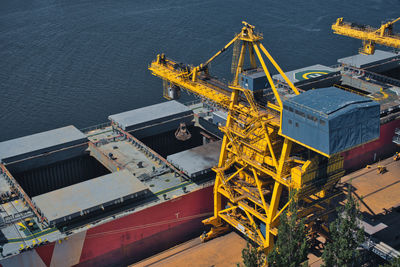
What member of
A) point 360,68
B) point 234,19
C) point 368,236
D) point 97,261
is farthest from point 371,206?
point 234,19

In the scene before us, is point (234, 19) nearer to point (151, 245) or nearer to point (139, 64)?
point (139, 64)

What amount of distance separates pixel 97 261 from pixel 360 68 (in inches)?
2621

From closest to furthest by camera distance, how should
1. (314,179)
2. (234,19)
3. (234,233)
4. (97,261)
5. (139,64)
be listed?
1. (314,179)
2. (97,261)
3. (234,233)
4. (139,64)
5. (234,19)

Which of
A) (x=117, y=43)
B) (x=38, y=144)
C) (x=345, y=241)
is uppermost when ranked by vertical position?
(x=117, y=43)

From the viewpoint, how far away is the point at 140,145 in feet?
252

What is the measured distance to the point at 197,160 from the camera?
69.4 m

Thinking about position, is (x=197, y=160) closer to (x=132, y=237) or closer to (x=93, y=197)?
(x=132, y=237)

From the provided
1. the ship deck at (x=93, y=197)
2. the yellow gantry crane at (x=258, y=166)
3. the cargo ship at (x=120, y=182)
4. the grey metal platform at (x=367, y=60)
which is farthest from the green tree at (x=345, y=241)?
the grey metal platform at (x=367, y=60)

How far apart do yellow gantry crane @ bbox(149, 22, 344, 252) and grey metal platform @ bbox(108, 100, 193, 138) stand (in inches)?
497

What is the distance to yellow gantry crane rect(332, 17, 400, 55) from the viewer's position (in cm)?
8838

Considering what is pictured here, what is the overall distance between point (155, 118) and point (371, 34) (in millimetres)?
44194

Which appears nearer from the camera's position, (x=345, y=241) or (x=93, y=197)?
A: (x=345, y=241)

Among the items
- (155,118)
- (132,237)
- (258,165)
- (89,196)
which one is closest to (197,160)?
(258,165)

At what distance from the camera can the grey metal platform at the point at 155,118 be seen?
79750mm
